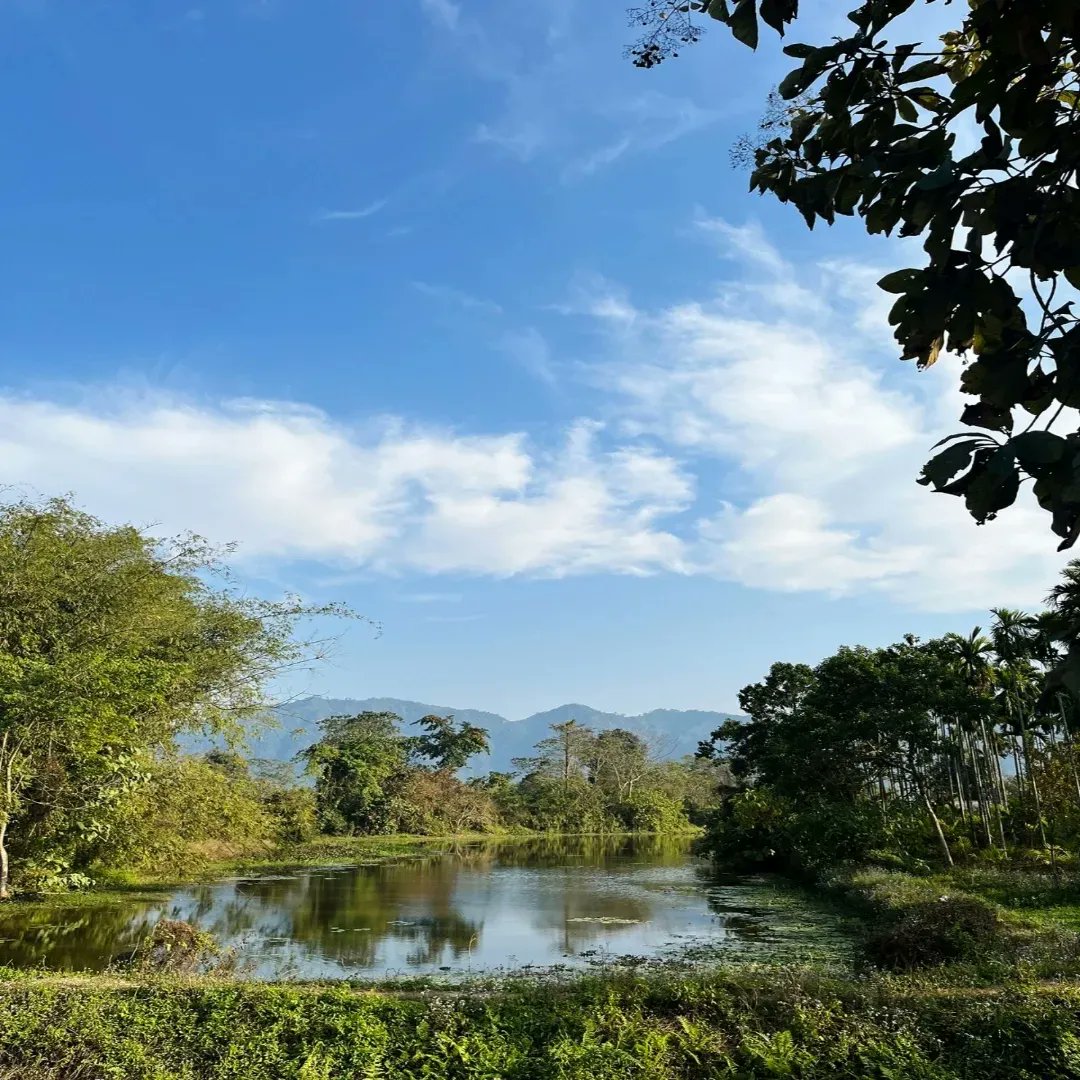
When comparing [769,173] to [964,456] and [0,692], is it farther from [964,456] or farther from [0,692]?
[0,692]

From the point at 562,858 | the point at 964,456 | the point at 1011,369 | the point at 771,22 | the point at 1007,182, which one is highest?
the point at 771,22

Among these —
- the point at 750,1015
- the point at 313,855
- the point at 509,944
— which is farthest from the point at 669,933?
the point at 313,855

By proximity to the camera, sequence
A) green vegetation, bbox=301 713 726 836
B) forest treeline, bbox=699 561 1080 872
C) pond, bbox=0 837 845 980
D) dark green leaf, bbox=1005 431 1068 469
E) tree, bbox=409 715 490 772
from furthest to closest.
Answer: tree, bbox=409 715 490 772 → green vegetation, bbox=301 713 726 836 → forest treeline, bbox=699 561 1080 872 → pond, bbox=0 837 845 980 → dark green leaf, bbox=1005 431 1068 469

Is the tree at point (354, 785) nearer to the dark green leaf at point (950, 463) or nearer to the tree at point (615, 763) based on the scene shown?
the tree at point (615, 763)

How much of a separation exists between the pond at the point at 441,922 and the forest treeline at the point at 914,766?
2000 mm

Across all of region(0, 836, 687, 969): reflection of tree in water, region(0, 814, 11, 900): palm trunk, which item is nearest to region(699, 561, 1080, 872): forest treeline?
region(0, 836, 687, 969): reflection of tree in water

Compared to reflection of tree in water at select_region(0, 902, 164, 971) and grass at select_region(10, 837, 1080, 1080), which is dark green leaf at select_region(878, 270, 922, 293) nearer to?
grass at select_region(10, 837, 1080, 1080)

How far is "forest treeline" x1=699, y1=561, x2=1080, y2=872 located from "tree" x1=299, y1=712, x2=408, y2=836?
17.6 m

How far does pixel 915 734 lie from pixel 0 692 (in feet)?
60.8

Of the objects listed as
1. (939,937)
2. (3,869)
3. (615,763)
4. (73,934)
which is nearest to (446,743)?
(615,763)

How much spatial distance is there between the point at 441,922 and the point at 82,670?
316 inches

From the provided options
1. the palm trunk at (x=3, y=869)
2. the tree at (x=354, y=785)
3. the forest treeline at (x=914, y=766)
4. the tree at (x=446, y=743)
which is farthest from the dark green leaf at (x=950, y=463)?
the tree at (x=446, y=743)

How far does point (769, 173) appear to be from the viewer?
2.44 metres

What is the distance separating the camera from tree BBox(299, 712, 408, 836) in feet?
121
